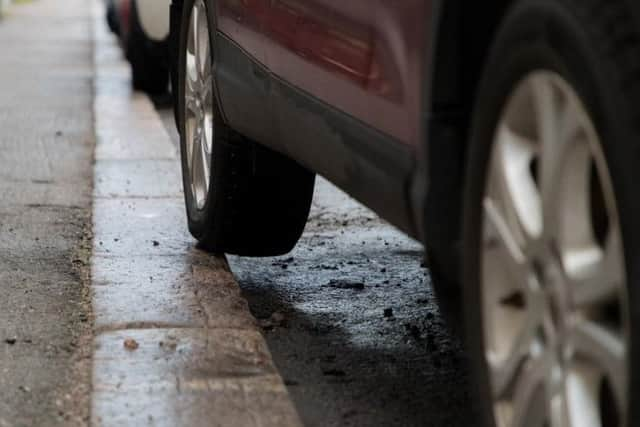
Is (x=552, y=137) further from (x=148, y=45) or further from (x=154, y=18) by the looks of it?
(x=148, y=45)

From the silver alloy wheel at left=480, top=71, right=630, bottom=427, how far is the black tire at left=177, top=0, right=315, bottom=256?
7.63ft

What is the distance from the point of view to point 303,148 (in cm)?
388

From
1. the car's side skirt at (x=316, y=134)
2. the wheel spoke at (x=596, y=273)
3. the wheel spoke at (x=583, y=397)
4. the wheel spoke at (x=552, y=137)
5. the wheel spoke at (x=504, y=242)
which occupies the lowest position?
the car's side skirt at (x=316, y=134)

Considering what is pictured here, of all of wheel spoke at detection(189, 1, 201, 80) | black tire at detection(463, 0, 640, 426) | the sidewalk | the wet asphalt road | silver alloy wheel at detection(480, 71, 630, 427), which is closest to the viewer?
black tire at detection(463, 0, 640, 426)

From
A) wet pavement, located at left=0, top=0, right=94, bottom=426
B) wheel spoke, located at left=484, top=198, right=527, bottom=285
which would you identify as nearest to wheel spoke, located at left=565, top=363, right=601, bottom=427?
wheel spoke, located at left=484, top=198, right=527, bottom=285

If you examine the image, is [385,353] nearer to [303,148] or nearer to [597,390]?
[303,148]

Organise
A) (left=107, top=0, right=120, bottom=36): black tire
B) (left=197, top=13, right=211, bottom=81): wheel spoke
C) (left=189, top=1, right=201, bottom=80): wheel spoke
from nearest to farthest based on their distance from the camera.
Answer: (left=197, top=13, right=211, bottom=81): wheel spoke, (left=189, top=1, right=201, bottom=80): wheel spoke, (left=107, top=0, right=120, bottom=36): black tire

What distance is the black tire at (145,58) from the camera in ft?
37.8

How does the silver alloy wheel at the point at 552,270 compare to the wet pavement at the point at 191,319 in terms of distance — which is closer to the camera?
the silver alloy wheel at the point at 552,270

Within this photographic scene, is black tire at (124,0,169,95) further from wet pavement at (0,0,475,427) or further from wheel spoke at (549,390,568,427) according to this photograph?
wheel spoke at (549,390,568,427)

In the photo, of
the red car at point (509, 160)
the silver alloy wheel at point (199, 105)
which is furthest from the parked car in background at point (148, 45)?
the red car at point (509, 160)

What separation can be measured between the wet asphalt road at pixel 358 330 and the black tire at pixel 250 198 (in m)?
0.15

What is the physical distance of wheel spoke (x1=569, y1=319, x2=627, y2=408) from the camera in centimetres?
225

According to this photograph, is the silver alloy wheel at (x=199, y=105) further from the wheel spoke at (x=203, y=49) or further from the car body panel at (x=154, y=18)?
the car body panel at (x=154, y=18)
